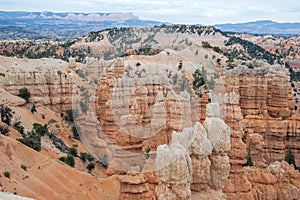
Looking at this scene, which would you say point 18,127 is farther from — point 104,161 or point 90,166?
point 104,161

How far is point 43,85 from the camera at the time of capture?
34375mm

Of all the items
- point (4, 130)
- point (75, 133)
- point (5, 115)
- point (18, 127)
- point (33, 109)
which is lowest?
point (75, 133)

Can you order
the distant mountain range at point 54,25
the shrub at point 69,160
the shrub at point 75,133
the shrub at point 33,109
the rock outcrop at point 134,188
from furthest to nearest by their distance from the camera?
the distant mountain range at point 54,25, the shrub at point 75,133, the shrub at point 33,109, the shrub at point 69,160, the rock outcrop at point 134,188

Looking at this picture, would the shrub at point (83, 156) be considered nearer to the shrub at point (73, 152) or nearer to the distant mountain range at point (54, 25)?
the shrub at point (73, 152)

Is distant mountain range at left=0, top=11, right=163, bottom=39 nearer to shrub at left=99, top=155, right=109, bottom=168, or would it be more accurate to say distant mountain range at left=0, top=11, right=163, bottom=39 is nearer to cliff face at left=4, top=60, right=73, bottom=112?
cliff face at left=4, top=60, right=73, bottom=112

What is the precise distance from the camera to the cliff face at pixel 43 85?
3359cm

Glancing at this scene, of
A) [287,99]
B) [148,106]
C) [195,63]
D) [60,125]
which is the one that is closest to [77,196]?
[148,106]

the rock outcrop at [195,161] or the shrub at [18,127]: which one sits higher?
the rock outcrop at [195,161]

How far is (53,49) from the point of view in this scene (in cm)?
8188

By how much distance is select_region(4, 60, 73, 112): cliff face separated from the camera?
33.6 m

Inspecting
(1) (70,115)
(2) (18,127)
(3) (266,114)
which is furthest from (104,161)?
(3) (266,114)

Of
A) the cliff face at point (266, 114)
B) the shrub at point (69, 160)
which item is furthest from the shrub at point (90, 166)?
the cliff face at point (266, 114)

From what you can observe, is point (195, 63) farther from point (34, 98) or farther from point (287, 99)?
point (34, 98)

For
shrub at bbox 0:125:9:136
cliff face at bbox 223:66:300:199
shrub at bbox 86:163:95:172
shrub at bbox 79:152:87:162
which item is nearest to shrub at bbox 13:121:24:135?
shrub at bbox 0:125:9:136
